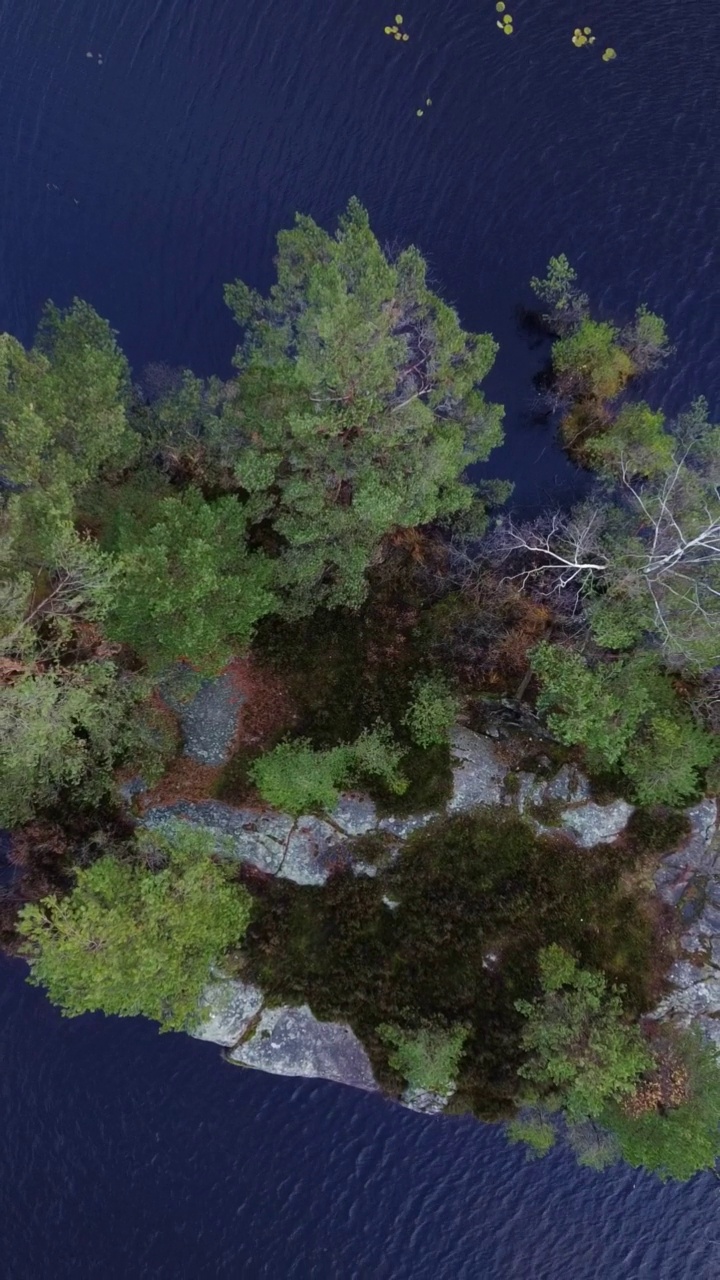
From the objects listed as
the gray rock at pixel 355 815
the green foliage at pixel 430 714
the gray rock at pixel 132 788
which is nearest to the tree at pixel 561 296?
the green foliage at pixel 430 714

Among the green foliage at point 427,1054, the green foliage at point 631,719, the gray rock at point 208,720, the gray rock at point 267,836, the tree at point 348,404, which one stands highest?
the tree at point 348,404

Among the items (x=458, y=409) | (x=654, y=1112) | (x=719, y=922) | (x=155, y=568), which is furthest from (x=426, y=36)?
(x=654, y=1112)

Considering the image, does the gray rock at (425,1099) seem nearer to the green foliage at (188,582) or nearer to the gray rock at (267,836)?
the gray rock at (267,836)

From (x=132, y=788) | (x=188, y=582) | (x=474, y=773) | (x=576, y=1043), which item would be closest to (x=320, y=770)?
(x=474, y=773)

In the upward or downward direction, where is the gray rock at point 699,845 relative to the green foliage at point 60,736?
upward

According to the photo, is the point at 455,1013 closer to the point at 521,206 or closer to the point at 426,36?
the point at 521,206
